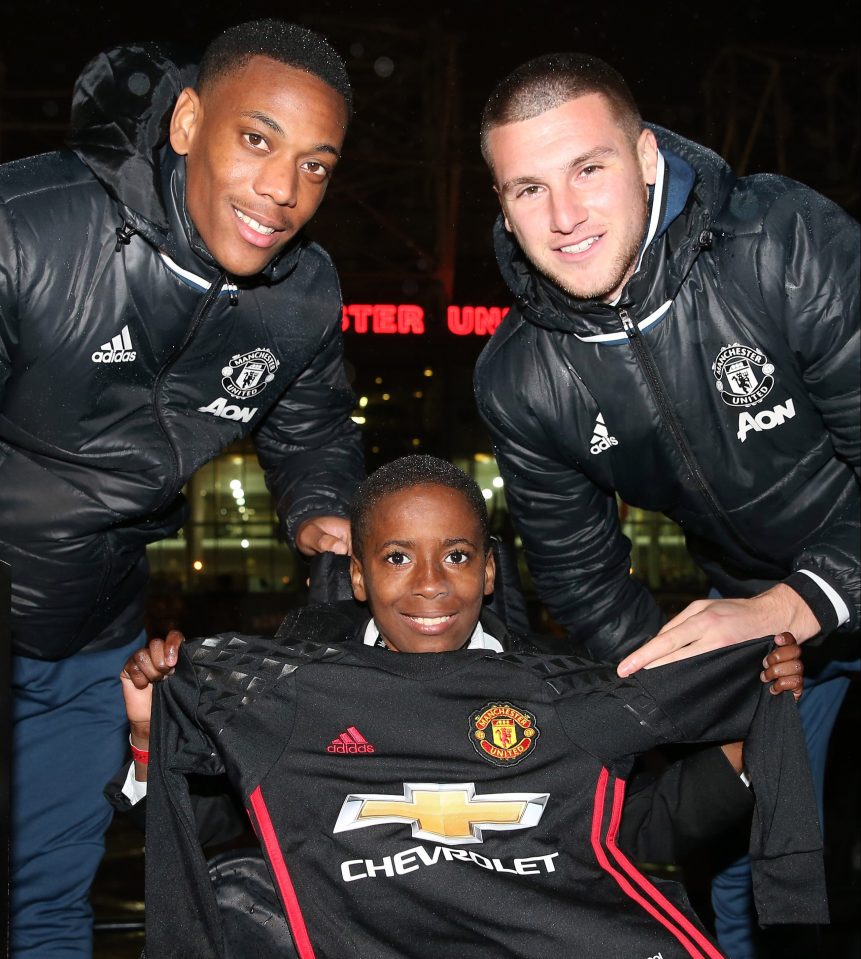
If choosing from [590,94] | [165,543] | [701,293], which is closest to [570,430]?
[701,293]

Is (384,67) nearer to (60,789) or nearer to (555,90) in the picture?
(555,90)

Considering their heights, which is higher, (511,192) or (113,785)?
(511,192)

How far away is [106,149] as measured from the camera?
5.63ft

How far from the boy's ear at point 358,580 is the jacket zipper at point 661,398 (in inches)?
23.5

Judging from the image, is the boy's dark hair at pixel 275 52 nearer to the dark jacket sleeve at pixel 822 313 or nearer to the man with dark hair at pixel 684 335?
the man with dark hair at pixel 684 335

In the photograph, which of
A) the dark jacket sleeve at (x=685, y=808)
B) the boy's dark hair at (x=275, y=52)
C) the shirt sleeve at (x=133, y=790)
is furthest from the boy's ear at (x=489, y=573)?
the boy's dark hair at (x=275, y=52)

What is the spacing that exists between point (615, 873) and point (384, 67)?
7857 millimetres

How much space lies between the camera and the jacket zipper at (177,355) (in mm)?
1796

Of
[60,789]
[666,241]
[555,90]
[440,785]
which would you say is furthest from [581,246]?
[60,789]

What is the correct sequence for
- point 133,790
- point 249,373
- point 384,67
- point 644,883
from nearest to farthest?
point 644,883
point 133,790
point 249,373
point 384,67

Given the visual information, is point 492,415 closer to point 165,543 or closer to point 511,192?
point 511,192

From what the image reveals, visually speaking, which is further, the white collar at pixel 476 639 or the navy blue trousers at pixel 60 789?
the navy blue trousers at pixel 60 789

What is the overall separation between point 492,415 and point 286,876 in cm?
92

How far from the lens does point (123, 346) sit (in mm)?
1785
